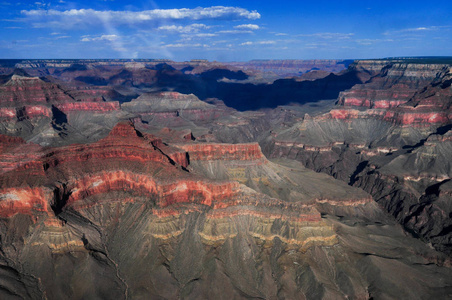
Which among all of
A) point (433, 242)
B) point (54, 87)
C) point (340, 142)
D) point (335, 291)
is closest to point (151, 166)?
point (335, 291)

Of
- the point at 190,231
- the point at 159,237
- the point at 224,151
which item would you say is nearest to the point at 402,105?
the point at 224,151

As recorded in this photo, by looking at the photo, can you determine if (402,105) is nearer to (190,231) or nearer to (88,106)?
(190,231)

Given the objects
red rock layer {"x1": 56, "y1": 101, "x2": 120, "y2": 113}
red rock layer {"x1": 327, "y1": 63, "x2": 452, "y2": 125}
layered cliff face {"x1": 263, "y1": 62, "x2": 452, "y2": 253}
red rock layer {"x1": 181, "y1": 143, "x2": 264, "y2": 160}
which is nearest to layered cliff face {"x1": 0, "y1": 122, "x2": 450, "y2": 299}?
red rock layer {"x1": 181, "y1": 143, "x2": 264, "y2": 160}

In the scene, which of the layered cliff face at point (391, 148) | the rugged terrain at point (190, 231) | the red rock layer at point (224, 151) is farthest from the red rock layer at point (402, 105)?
the red rock layer at point (224, 151)

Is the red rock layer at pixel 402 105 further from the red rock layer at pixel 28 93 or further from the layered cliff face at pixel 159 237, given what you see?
the red rock layer at pixel 28 93

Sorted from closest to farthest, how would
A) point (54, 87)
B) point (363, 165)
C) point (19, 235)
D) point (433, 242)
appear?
point (19, 235) < point (433, 242) < point (363, 165) < point (54, 87)

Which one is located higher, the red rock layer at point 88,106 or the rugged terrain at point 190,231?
the red rock layer at point 88,106

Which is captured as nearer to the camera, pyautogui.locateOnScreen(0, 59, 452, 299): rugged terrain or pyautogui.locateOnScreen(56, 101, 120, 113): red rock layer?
pyautogui.locateOnScreen(0, 59, 452, 299): rugged terrain

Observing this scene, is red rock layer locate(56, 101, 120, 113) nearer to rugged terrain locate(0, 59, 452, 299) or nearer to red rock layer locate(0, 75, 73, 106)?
red rock layer locate(0, 75, 73, 106)

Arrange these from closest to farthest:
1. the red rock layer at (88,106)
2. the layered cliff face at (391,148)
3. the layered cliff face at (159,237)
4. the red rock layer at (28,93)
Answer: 1. the layered cliff face at (159,237)
2. the layered cliff face at (391,148)
3. the red rock layer at (28,93)
4. the red rock layer at (88,106)

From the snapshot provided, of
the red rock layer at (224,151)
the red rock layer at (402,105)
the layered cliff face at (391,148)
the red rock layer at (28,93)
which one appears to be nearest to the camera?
the red rock layer at (224,151)

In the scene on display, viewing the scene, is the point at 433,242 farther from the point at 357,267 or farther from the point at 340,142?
the point at 340,142
